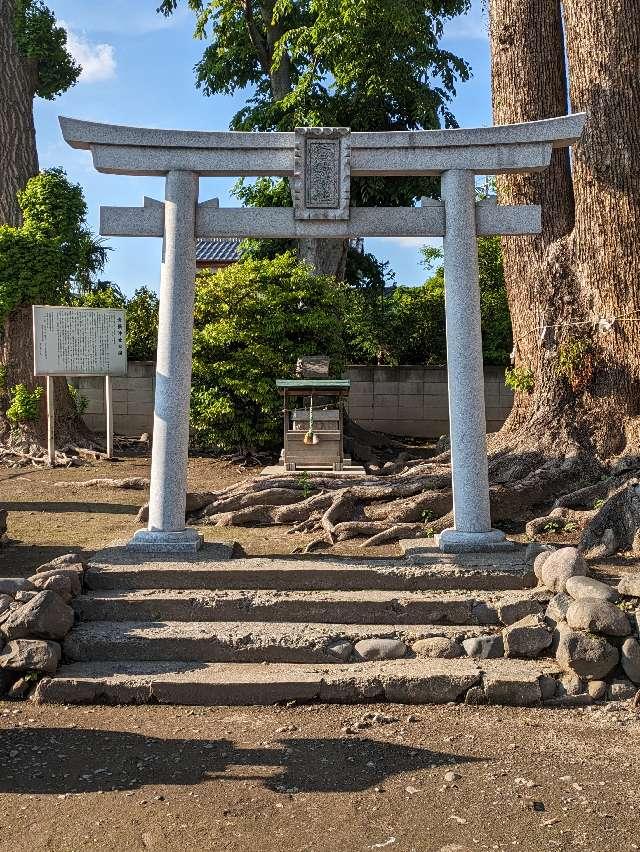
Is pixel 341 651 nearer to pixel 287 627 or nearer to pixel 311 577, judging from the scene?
pixel 287 627

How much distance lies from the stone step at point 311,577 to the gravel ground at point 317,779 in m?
1.28

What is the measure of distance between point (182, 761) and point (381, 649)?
1.63 m

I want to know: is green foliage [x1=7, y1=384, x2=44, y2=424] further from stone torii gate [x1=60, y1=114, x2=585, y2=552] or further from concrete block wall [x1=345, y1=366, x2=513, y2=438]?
stone torii gate [x1=60, y1=114, x2=585, y2=552]

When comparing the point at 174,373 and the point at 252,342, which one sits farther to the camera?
the point at 252,342

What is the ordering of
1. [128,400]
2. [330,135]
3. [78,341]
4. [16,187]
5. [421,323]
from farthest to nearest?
1. [421,323]
2. [128,400]
3. [16,187]
4. [78,341]
5. [330,135]

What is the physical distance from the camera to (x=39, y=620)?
17.2 feet

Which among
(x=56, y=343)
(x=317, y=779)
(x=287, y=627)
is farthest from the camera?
(x=56, y=343)

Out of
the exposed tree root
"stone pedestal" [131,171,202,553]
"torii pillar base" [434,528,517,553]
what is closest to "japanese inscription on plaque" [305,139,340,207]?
"stone pedestal" [131,171,202,553]

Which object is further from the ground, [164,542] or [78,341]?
[78,341]

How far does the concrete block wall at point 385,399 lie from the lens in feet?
Answer: 51.2

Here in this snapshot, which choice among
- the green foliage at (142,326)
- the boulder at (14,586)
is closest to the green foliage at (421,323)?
the green foliage at (142,326)

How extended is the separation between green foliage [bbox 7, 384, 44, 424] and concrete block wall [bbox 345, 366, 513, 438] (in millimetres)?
5557

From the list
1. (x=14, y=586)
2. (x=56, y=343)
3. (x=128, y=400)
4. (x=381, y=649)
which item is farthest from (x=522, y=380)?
(x=128, y=400)

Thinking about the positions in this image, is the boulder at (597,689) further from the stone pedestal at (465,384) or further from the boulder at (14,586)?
the boulder at (14,586)
